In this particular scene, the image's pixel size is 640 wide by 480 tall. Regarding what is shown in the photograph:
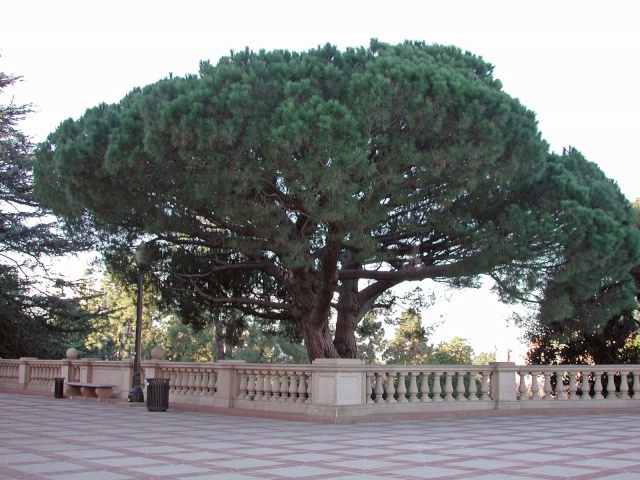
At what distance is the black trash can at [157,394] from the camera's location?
15.8 m

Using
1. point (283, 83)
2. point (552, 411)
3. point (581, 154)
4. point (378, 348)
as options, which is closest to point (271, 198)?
point (283, 83)

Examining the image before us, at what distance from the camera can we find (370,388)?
14.1 meters

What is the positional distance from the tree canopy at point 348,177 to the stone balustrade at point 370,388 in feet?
6.59

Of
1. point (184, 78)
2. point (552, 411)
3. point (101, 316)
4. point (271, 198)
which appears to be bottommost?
point (552, 411)

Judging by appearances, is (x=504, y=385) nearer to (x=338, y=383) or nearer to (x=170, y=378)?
(x=338, y=383)

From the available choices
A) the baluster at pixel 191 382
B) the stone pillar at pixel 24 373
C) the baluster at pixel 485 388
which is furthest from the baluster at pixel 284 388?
the stone pillar at pixel 24 373

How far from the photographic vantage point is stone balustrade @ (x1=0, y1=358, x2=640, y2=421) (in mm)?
13617

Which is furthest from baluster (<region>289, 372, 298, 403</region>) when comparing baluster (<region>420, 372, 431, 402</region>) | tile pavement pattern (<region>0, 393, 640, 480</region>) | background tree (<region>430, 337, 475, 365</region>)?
background tree (<region>430, 337, 475, 365</region>)

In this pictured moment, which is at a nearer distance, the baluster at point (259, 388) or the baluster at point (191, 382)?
the baluster at point (259, 388)

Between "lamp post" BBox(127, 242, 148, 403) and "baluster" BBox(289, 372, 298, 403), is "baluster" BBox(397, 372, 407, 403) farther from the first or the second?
"lamp post" BBox(127, 242, 148, 403)

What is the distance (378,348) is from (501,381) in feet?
103

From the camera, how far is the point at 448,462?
8250mm

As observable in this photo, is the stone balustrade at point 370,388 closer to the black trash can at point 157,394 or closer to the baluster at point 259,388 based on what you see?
the baluster at point 259,388

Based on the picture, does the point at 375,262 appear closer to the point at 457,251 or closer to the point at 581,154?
the point at 457,251
